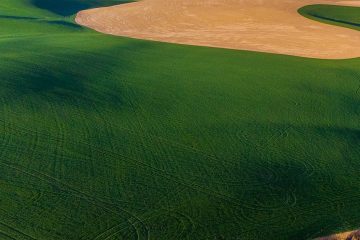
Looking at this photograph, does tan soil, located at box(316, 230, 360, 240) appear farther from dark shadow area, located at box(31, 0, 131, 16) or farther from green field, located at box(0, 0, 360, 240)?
dark shadow area, located at box(31, 0, 131, 16)

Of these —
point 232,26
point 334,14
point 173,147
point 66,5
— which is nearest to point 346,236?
point 173,147

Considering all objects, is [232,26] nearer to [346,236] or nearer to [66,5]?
[66,5]

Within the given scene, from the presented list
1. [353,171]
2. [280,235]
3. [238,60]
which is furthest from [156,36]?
[280,235]

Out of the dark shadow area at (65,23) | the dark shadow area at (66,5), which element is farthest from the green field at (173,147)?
the dark shadow area at (66,5)

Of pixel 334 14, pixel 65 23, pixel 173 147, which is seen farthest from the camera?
pixel 334 14

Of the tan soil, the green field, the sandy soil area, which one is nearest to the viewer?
the tan soil

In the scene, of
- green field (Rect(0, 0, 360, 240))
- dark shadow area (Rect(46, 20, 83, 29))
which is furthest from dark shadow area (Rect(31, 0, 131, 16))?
green field (Rect(0, 0, 360, 240))

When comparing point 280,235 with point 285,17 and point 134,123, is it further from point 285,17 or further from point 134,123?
point 285,17
